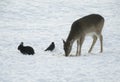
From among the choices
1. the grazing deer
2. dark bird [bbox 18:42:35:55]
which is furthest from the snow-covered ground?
the grazing deer

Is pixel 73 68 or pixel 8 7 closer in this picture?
pixel 73 68

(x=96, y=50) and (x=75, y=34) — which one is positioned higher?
(x=75, y=34)

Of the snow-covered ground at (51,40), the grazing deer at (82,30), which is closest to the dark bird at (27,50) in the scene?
the snow-covered ground at (51,40)

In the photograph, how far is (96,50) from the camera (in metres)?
15.8

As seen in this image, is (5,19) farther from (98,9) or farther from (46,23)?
(98,9)

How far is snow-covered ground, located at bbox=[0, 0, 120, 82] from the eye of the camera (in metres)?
10.7

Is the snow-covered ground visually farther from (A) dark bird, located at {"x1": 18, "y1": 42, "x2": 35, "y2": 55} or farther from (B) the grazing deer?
(B) the grazing deer

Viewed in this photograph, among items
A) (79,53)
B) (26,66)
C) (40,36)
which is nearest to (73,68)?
(26,66)

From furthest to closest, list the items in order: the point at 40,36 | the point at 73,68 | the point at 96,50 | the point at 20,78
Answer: the point at 40,36 → the point at 96,50 → the point at 73,68 → the point at 20,78

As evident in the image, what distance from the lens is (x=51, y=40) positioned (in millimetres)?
17750

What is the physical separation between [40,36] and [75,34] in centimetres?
502

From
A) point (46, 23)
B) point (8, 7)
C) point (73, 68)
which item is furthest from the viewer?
point (8, 7)

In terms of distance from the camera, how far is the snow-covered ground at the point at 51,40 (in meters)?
10.7

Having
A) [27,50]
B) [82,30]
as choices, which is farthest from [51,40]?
[27,50]
